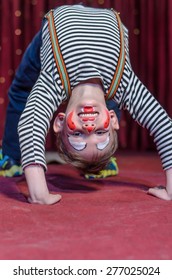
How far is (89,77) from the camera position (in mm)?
1489

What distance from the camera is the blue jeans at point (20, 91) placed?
1738mm

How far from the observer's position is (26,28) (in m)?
2.63

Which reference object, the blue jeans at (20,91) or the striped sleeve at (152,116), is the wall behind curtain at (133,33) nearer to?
the blue jeans at (20,91)

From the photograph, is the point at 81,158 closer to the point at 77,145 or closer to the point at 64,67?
the point at 77,145

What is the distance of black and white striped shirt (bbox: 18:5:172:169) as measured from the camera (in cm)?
146

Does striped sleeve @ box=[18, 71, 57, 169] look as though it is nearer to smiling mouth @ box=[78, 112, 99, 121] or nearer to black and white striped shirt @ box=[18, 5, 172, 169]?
black and white striped shirt @ box=[18, 5, 172, 169]

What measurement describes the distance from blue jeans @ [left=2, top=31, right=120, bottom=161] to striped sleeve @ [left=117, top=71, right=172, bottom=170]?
169 mm

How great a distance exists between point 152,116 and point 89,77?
210mm

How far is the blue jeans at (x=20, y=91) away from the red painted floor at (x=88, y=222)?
0.50 feet

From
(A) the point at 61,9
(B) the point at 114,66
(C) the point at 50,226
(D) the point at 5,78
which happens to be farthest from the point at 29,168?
(D) the point at 5,78

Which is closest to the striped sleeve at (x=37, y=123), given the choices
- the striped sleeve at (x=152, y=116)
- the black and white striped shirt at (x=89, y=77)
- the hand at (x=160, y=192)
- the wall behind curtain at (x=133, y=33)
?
the black and white striped shirt at (x=89, y=77)

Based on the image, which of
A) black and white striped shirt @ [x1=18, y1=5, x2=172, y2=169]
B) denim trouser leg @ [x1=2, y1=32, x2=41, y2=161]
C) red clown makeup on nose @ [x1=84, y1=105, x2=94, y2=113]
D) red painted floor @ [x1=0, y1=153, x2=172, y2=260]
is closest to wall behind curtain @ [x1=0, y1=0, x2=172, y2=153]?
denim trouser leg @ [x1=2, y1=32, x2=41, y2=161]
